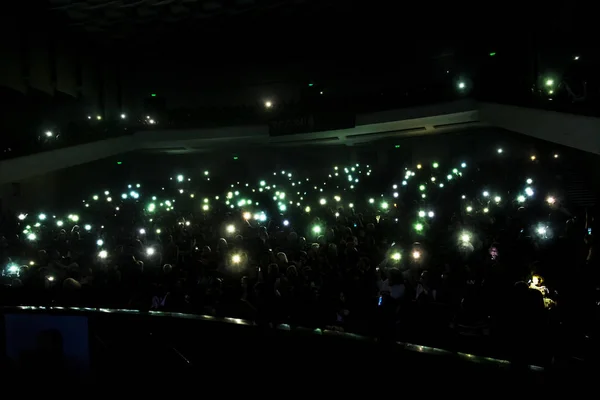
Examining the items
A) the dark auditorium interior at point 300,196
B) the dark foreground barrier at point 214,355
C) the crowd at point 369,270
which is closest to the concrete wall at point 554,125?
the dark auditorium interior at point 300,196

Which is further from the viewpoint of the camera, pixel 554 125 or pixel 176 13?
pixel 176 13

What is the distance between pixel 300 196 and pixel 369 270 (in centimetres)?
1813

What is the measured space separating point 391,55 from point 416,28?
2431mm

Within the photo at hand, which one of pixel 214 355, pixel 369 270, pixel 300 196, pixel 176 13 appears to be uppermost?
pixel 176 13

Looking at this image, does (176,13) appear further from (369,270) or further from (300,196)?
(369,270)

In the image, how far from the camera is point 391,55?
2819cm

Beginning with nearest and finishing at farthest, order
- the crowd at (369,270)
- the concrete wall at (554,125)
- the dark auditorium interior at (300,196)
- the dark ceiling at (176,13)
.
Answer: the dark auditorium interior at (300,196), the crowd at (369,270), the concrete wall at (554,125), the dark ceiling at (176,13)

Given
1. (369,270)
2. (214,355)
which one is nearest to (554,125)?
(369,270)

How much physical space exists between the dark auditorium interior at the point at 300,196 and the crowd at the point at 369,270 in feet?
0.19

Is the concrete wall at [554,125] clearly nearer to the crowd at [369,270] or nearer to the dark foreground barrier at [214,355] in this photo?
the crowd at [369,270]

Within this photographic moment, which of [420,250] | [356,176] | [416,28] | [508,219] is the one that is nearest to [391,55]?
[416,28]

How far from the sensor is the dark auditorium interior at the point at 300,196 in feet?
12.7

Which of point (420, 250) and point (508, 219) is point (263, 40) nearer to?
point (508, 219)

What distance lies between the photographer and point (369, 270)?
8398mm
